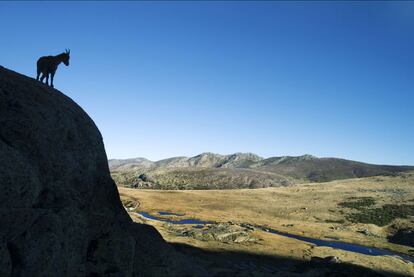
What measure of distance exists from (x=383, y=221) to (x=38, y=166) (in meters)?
93.0

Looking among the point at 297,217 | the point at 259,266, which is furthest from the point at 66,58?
the point at 297,217

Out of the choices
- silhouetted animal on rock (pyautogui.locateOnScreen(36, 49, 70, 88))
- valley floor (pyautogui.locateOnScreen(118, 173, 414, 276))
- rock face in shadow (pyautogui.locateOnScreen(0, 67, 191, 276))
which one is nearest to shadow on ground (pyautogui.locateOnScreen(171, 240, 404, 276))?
valley floor (pyautogui.locateOnScreen(118, 173, 414, 276))

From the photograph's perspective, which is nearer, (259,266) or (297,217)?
(259,266)

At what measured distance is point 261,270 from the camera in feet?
121

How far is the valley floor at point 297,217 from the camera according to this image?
Result: 51375mm

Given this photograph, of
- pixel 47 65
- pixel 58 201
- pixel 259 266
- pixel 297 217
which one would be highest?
pixel 47 65

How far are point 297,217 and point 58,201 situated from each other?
87.9m

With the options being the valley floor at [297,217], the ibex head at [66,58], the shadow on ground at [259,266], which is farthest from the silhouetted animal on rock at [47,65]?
the valley floor at [297,217]

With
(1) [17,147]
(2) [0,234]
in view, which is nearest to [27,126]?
(1) [17,147]

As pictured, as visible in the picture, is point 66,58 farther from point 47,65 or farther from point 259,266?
point 259,266

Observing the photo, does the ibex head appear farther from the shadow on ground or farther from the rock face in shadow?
the shadow on ground

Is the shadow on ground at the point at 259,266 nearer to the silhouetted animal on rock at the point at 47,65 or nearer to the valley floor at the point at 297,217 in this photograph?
the valley floor at the point at 297,217

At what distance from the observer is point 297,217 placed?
3952 inches

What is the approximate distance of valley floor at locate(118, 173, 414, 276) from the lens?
51.4 meters
